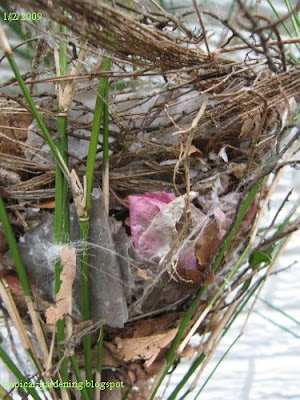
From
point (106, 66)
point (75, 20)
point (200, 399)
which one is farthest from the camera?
point (200, 399)

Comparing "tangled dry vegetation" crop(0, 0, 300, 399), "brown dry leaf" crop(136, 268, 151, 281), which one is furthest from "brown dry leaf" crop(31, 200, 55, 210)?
"brown dry leaf" crop(136, 268, 151, 281)

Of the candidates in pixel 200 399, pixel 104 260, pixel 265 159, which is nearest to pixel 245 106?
pixel 265 159

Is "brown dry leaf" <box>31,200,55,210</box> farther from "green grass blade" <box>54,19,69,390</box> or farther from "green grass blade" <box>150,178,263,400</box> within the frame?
"green grass blade" <box>150,178,263,400</box>

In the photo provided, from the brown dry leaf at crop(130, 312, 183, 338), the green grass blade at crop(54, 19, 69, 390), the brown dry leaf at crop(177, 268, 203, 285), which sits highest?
the green grass blade at crop(54, 19, 69, 390)

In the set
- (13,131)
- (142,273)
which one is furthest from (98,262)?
(13,131)

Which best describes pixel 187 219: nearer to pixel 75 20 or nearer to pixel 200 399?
pixel 75 20

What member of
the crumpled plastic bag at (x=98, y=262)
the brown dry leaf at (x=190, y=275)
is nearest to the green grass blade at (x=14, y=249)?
the crumpled plastic bag at (x=98, y=262)
